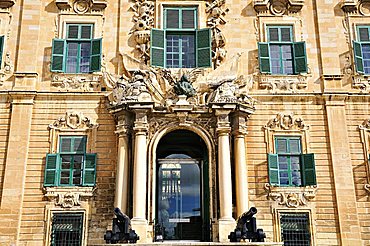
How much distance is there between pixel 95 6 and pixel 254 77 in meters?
6.53

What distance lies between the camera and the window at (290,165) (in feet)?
52.6

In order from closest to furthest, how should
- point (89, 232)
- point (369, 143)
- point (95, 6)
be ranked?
point (89, 232) < point (369, 143) < point (95, 6)

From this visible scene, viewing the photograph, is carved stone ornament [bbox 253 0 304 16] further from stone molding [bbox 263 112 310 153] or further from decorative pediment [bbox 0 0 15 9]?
decorative pediment [bbox 0 0 15 9]

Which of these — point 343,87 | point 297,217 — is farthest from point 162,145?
point 343,87

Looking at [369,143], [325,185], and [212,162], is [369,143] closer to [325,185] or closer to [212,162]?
[325,185]

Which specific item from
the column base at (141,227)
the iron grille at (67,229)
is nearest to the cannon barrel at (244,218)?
the column base at (141,227)

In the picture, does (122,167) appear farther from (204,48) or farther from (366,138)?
(366,138)

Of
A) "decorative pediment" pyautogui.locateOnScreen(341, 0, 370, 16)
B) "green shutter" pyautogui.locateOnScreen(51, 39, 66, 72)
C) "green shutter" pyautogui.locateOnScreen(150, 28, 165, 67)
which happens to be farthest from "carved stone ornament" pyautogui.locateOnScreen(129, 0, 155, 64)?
"decorative pediment" pyautogui.locateOnScreen(341, 0, 370, 16)

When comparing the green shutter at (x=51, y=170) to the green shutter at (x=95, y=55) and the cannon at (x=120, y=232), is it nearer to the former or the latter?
the cannon at (x=120, y=232)

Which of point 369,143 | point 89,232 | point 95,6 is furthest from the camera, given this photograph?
point 95,6

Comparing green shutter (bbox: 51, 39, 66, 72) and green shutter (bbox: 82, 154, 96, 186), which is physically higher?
green shutter (bbox: 51, 39, 66, 72)

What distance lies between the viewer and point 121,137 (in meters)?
15.9

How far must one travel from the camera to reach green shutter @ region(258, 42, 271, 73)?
17203 mm

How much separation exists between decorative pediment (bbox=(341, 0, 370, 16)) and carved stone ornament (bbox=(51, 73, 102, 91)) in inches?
379
